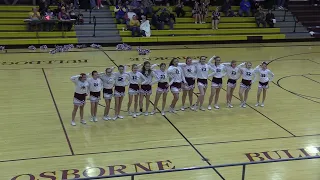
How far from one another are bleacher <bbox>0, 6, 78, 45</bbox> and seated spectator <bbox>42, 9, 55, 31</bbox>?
37 centimetres

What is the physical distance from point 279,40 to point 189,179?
20504mm

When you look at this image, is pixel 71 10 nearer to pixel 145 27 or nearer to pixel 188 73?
pixel 145 27

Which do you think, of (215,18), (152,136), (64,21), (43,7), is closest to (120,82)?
(152,136)

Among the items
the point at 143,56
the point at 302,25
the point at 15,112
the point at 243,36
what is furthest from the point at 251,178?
the point at 302,25

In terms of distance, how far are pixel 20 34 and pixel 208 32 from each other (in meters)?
11.1

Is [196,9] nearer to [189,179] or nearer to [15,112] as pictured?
[15,112]

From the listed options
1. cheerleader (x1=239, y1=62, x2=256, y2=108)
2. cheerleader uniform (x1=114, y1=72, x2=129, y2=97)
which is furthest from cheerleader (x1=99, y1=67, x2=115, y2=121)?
cheerleader (x1=239, y1=62, x2=256, y2=108)

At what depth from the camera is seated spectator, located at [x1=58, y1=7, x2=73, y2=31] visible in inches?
965

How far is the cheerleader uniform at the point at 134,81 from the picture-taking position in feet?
42.9

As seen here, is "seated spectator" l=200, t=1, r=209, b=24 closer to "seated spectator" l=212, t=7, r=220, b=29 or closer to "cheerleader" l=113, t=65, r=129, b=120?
"seated spectator" l=212, t=7, r=220, b=29

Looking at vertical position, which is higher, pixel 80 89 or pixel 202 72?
pixel 202 72

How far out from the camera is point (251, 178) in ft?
32.1

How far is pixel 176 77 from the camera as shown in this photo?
529 inches

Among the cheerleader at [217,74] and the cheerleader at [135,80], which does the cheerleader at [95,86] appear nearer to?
the cheerleader at [135,80]
